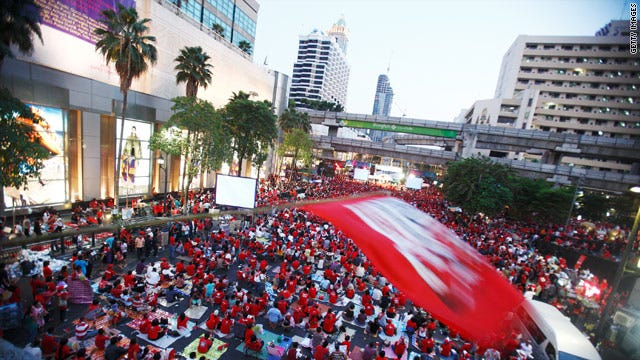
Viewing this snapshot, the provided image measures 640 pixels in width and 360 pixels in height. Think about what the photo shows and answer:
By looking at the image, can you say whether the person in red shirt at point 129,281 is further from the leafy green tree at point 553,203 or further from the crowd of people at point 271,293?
the leafy green tree at point 553,203

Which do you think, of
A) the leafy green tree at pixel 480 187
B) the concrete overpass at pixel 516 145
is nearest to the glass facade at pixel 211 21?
the concrete overpass at pixel 516 145

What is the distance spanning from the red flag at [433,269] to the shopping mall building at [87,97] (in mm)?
19138

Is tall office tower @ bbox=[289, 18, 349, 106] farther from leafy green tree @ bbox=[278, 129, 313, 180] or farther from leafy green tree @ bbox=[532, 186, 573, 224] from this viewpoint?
leafy green tree @ bbox=[532, 186, 573, 224]

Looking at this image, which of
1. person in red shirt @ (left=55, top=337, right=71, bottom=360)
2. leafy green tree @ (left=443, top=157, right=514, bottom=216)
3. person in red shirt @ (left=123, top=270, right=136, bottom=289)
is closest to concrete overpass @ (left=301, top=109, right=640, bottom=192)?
leafy green tree @ (left=443, top=157, right=514, bottom=216)

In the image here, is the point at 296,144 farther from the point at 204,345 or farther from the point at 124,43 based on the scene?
the point at 204,345

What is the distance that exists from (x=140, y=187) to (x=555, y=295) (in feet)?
110

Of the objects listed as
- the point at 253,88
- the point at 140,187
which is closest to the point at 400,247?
the point at 140,187

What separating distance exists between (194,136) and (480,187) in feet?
88.2

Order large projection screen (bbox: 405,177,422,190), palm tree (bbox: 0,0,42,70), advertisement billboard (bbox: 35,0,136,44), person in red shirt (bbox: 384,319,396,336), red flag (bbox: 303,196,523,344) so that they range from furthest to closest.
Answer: large projection screen (bbox: 405,177,422,190)
advertisement billboard (bbox: 35,0,136,44)
palm tree (bbox: 0,0,42,70)
person in red shirt (bbox: 384,319,396,336)
red flag (bbox: 303,196,523,344)

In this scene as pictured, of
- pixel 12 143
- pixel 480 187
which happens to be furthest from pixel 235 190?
pixel 480 187

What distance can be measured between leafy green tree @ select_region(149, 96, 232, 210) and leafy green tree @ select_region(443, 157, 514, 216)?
78.5ft

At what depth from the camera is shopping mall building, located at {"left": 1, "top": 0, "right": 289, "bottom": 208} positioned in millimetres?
18578

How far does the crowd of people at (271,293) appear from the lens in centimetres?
960

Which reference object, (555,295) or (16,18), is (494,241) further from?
(16,18)
